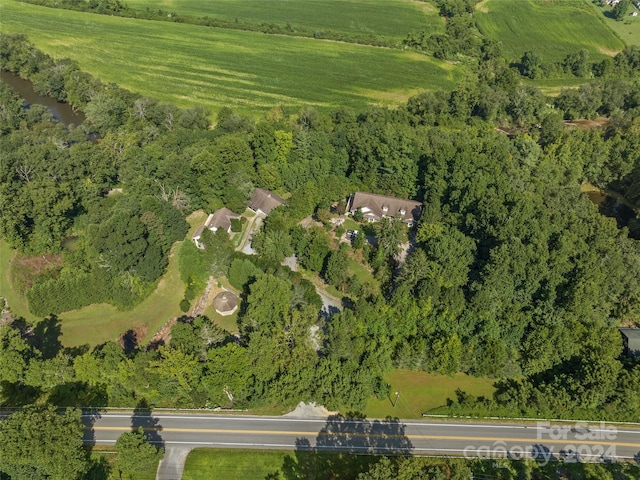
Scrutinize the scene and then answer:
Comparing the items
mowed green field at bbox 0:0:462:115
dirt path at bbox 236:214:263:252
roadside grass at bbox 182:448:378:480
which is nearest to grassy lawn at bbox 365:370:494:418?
roadside grass at bbox 182:448:378:480

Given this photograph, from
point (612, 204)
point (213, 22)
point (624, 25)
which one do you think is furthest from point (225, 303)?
point (624, 25)

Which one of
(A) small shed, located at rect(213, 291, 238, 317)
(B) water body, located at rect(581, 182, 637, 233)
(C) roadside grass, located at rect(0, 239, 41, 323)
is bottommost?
(C) roadside grass, located at rect(0, 239, 41, 323)

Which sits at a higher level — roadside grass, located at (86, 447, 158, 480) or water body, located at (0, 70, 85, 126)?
water body, located at (0, 70, 85, 126)

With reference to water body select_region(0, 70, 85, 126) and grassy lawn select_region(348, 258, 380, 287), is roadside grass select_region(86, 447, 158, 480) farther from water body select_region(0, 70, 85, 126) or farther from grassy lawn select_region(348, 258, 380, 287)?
water body select_region(0, 70, 85, 126)

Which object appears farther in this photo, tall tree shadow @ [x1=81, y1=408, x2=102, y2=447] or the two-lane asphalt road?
tall tree shadow @ [x1=81, y1=408, x2=102, y2=447]

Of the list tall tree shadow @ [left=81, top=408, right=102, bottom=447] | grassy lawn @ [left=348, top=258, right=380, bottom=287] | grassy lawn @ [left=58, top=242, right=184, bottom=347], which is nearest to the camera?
tall tree shadow @ [left=81, top=408, right=102, bottom=447]

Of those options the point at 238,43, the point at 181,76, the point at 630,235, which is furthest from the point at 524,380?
the point at 238,43

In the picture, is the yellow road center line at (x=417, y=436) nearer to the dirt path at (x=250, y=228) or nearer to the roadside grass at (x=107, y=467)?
the roadside grass at (x=107, y=467)

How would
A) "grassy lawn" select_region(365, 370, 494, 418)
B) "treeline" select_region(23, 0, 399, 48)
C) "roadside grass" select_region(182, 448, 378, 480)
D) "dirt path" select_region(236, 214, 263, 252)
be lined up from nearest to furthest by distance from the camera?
"roadside grass" select_region(182, 448, 378, 480), "grassy lawn" select_region(365, 370, 494, 418), "dirt path" select_region(236, 214, 263, 252), "treeline" select_region(23, 0, 399, 48)
